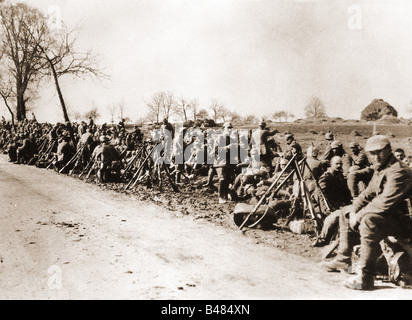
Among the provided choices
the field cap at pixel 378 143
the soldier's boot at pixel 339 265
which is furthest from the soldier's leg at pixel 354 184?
the field cap at pixel 378 143

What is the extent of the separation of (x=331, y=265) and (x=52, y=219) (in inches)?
226

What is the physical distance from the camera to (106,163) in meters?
13.0

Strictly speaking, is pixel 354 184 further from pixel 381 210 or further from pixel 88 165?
pixel 88 165

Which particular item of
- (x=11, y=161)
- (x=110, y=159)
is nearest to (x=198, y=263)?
(x=110, y=159)

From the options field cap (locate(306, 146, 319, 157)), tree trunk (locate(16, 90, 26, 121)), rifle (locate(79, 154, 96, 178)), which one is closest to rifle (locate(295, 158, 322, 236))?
field cap (locate(306, 146, 319, 157))

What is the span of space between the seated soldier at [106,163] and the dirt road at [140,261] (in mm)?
4020

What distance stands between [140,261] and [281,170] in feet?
17.3

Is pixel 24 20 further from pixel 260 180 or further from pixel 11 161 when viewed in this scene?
pixel 260 180

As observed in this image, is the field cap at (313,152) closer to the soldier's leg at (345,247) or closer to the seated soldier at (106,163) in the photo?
the soldier's leg at (345,247)

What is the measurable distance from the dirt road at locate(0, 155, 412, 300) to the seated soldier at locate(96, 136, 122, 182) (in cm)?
402

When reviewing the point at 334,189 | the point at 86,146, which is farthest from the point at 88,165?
the point at 334,189

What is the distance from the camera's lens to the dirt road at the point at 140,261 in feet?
14.9

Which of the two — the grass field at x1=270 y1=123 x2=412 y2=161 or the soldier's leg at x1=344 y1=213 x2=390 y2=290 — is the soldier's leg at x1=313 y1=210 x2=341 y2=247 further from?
the grass field at x1=270 y1=123 x2=412 y2=161
